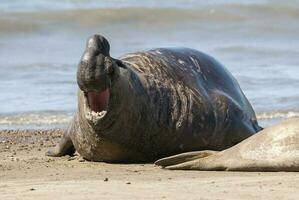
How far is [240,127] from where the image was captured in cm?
860

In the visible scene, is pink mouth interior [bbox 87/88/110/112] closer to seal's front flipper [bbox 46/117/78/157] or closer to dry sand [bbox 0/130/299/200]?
dry sand [bbox 0/130/299/200]

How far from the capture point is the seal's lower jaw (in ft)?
25.0

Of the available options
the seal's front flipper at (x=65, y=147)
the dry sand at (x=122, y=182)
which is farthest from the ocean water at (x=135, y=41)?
the dry sand at (x=122, y=182)

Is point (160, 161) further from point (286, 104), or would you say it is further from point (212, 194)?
point (286, 104)

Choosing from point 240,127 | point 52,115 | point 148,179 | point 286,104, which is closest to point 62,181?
point 148,179

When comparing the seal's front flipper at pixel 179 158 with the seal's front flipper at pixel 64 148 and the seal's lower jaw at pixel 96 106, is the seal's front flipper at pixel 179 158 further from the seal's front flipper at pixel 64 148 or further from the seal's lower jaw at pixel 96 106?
the seal's front flipper at pixel 64 148

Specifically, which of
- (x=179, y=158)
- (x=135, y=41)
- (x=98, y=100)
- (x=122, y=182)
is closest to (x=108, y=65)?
(x=98, y=100)

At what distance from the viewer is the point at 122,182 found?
656cm

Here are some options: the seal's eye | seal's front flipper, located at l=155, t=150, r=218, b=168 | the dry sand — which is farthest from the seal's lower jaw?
seal's front flipper, located at l=155, t=150, r=218, b=168

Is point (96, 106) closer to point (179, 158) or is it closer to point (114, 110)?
point (114, 110)

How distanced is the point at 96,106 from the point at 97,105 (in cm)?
1

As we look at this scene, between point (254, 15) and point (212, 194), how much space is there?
17.1 metres

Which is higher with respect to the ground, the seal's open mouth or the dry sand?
the seal's open mouth

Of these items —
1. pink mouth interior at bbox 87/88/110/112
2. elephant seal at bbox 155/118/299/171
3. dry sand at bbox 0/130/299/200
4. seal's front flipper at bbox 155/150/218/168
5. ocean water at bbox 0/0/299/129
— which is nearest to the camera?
dry sand at bbox 0/130/299/200
